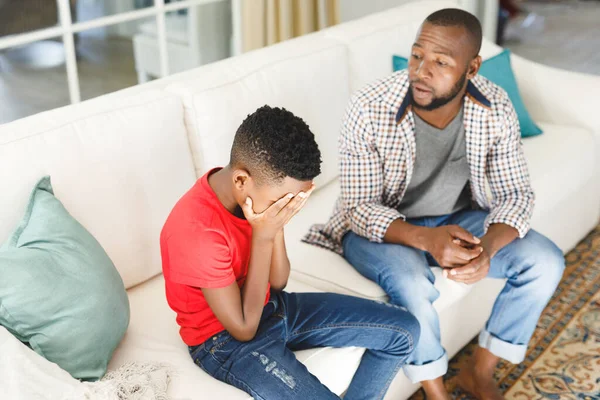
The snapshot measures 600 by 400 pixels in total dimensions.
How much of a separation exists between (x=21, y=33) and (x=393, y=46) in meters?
1.22

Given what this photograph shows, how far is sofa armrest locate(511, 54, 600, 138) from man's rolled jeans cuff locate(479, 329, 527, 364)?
113cm

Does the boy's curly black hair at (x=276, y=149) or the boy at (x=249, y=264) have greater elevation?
the boy's curly black hair at (x=276, y=149)

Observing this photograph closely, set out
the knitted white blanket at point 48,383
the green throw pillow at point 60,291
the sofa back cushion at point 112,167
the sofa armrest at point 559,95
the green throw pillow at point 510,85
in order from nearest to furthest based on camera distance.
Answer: the knitted white blanket at point 48,383
the green throw pillow at point 60,291
the sofa back cushion at point 112,167
the green throw pillow at point 510,85
the sofa armrest at point 559,95

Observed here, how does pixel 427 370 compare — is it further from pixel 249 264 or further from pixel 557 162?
pixel 557 162

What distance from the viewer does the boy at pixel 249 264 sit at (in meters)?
1.42

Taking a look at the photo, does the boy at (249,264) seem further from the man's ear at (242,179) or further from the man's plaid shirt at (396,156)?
the man's plaid shirt at (396,156)

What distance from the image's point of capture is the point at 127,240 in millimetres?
1808

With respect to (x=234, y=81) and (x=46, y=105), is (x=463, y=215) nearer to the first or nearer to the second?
(x=234, y=81)

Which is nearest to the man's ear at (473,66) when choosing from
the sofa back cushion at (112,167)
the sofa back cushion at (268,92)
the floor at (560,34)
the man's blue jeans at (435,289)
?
the man's blue jeans at (435,289)

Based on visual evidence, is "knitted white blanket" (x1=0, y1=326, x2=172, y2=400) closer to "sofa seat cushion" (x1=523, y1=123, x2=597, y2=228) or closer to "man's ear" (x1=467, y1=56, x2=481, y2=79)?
"man's ear" (x1=467, y1=56, x2=481, y2=79)

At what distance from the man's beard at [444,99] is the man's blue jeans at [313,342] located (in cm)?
52

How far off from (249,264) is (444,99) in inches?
28.4

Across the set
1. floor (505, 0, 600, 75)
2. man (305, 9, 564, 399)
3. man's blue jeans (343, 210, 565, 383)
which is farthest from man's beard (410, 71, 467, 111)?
floor (505, 0, 600, 75)

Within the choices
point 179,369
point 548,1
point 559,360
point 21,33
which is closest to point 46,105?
point 21,33
